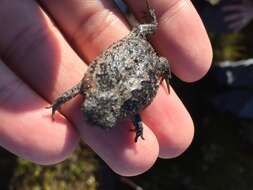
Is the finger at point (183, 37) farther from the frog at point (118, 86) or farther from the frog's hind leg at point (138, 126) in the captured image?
the frog's hind leg at point (138, 126)

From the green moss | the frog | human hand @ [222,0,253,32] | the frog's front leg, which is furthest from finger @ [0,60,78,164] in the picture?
human hand @ [222,0,253,32]

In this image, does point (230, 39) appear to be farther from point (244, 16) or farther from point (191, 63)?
point (191, 63)

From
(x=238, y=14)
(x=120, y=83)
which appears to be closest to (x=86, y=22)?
(x=120, y=83)

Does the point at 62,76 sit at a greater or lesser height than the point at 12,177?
greater

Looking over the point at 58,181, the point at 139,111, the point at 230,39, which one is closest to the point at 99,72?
the point at 139,111

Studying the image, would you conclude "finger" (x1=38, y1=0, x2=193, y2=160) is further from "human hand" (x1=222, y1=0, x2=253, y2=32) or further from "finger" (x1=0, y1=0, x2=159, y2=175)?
"human hand" (x1=222, y1=0, x2=253, y2=32)

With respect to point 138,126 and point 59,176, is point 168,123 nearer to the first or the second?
point 138,126

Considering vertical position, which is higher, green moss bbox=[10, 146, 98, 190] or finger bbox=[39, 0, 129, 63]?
finger bbox=[39, 0, 129, 63]
